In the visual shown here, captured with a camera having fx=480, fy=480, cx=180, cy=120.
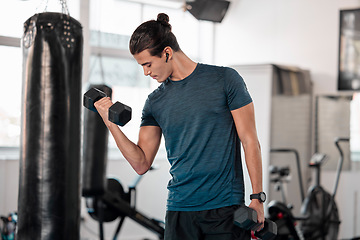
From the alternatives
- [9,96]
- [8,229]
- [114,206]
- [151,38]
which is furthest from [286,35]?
[151,38]

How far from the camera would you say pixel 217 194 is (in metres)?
1.60

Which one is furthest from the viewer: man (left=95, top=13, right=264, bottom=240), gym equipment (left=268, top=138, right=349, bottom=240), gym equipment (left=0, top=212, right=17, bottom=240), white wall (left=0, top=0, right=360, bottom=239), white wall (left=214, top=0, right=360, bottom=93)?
white wall (left=214, top=0, right=360, bottom=93)

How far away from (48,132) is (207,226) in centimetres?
105

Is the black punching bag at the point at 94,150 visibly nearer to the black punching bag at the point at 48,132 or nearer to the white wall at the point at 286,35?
the black punching bag at the point at 48,132

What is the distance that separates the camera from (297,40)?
532 centimetres

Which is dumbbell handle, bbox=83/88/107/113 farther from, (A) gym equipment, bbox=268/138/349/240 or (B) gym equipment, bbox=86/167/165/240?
(A) gym equipment, bbox=268/138/349/240

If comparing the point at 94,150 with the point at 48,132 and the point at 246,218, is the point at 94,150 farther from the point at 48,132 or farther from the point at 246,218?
the point at 246,218


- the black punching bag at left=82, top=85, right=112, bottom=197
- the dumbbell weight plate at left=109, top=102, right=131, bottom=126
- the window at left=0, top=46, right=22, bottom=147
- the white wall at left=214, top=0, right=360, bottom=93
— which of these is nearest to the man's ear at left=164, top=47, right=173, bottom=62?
the dumbbell weight plate at left=109, top=102, right=131, bottom=126

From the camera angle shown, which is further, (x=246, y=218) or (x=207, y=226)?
(x=207, y=226)

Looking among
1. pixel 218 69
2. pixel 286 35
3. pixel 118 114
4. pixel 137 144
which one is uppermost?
pixel 286 35

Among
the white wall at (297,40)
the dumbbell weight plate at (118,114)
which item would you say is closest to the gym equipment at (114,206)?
the white wall at (297,40)

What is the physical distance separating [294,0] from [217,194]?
4250 mm

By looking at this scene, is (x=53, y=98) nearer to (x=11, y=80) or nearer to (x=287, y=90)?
(x=11, y=80)

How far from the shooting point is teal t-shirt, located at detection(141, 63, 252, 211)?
161 cm
